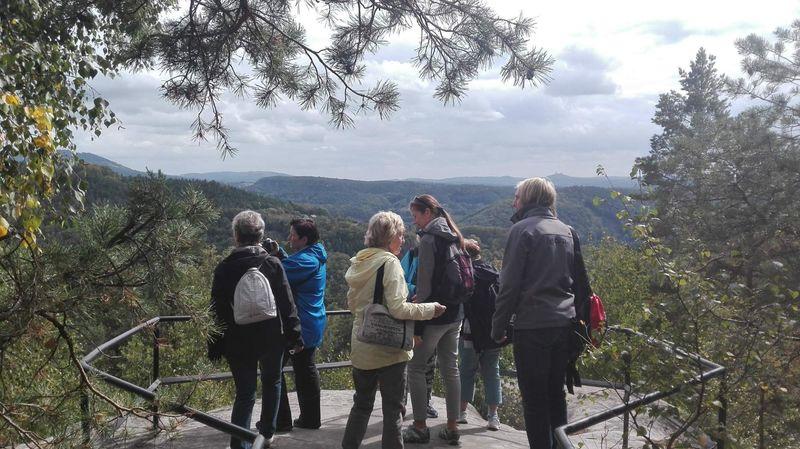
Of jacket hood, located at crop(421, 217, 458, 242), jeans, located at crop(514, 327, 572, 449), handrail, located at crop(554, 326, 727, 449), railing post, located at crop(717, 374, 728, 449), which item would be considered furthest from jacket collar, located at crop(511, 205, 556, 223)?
railing post, located at crop(717, 374, 728, 449)

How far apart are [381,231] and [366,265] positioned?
0.68 feet

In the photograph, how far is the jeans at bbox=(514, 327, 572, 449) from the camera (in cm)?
311

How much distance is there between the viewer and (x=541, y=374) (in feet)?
10.2

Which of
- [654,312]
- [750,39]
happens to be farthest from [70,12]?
[750,39]

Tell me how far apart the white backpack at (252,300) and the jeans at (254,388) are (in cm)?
29

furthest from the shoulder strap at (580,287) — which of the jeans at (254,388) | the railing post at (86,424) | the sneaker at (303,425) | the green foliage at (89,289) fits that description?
the railing post at (86,424)

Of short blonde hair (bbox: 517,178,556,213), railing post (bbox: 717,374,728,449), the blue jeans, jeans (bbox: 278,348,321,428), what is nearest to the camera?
railing post (bbox: 717,374,728,449)

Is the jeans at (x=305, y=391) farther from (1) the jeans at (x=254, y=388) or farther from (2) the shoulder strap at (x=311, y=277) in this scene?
(2) the shoulder strap at (x=311, y=277)

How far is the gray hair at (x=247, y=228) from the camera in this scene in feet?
11.1

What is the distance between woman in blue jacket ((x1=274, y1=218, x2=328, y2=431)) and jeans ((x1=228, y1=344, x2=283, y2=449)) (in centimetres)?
34

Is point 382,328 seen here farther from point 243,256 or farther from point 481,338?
point 481,338

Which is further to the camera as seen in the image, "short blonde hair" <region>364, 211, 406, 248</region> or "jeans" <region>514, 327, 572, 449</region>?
"short blonde hair" <region>364, 211, 406, 248</region>

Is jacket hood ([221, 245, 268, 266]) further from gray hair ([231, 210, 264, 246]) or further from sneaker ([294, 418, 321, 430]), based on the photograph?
sneaker ([294, 418, 321, 430])

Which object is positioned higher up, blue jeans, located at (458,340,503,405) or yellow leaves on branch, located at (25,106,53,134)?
yellow leaves on branch, located at (25,106,53,134)
